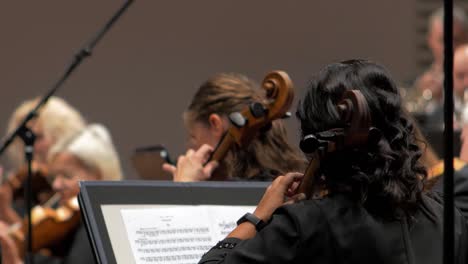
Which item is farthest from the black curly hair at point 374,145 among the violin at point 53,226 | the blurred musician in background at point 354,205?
the violin at point 53,226

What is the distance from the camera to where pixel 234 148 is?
2.74 m

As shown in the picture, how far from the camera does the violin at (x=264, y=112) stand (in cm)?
256

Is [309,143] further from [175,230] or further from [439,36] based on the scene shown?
[439,36]

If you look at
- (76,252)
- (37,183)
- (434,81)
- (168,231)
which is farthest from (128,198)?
(434,81)

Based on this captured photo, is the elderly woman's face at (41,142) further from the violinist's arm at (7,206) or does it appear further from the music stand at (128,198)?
the music stand at (128,198)

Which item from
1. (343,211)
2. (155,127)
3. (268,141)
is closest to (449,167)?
(343,211)

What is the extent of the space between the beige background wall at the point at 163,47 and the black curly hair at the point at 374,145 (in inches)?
154

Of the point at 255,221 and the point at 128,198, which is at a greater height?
the point at 128,198

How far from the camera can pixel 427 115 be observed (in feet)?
15.8

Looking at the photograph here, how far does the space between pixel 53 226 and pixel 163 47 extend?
2.49 metres

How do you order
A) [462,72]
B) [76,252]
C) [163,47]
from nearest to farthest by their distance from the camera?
[76,252] → [462,72] → [163,47]

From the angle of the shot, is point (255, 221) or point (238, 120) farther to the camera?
point (238, 120)

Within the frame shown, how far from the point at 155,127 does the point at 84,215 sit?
13.2 ft

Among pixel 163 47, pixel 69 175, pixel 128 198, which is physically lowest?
pixel 128 198
